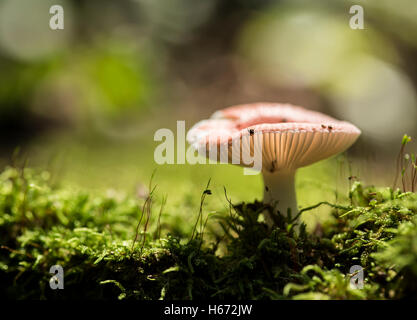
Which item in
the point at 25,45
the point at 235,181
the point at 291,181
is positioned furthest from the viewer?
the point at 25,45

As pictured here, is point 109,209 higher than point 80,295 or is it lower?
higher

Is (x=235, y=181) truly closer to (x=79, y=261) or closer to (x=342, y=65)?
(x=79, y=261)

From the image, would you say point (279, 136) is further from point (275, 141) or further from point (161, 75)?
point (161, 75)

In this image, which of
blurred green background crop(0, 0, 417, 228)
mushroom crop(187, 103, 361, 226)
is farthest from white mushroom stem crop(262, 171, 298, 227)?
blurred green background crop(0, 0, 417, 228)

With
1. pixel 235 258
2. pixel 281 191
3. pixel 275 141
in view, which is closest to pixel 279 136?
pixel 275 141

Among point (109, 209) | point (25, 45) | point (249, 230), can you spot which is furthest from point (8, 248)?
point (25, 45)

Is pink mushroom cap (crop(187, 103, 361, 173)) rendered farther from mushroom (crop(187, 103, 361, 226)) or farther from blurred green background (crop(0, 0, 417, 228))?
blurred green background (crop(0, 0, 417, 228))
